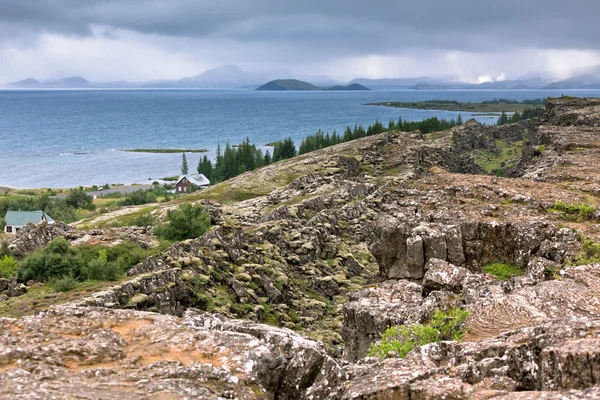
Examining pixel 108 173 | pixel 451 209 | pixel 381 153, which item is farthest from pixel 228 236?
pixel 108 173

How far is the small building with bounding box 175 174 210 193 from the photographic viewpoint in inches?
5246

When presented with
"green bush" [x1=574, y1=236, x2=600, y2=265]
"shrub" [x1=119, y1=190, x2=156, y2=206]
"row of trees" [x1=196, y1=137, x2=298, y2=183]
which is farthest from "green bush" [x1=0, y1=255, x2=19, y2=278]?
"row of trees" [x1=196, y1=137, x2=298, y2=183]

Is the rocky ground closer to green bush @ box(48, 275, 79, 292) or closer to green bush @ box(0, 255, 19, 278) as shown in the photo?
green bush @ box(48, 275, 79, 292)

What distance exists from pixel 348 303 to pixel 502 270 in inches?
391

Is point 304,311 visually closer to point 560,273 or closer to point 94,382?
point 560,273

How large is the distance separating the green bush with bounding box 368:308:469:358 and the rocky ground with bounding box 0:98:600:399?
0.70 meters

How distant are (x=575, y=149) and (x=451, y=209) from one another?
26.7 m

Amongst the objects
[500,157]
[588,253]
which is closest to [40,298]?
[588,253]

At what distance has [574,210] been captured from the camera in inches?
1318

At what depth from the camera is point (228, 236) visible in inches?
1581

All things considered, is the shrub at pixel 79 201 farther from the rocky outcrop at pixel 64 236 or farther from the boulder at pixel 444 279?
the boulder at pixel 444 279

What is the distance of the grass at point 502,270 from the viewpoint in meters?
30.0

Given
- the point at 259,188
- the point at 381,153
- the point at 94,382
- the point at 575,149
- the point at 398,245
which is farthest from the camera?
the point at 381,153

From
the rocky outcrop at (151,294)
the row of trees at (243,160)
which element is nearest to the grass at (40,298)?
the rocky outcrop at (151,294)
